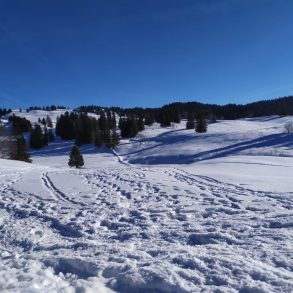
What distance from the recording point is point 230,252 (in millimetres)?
6953

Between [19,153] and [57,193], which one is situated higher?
[19,153]

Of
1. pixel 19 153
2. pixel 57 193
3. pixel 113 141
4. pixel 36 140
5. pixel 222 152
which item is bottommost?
pixel 222 152

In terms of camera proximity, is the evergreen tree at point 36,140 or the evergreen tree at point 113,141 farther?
the evergreen tree at point 36,140

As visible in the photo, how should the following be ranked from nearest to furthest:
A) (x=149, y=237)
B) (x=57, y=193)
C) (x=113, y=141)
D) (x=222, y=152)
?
1. (x=149, y=237)
2. (x=57, y=193)
3. (x=222, y=152)
4. (x=113, y=141)

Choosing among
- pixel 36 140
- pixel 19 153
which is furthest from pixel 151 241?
pixel 36 140

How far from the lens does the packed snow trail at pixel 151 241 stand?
230 inches

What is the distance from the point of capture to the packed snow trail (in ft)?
19.2

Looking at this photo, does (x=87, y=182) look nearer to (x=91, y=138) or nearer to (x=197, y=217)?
(x=197, y=217)

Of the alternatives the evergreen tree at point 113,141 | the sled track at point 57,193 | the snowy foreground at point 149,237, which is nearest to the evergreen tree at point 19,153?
the evergreen tree at point 113,141

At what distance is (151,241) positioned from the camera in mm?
8156

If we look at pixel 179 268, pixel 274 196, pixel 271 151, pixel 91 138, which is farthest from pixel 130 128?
pixel 179 268

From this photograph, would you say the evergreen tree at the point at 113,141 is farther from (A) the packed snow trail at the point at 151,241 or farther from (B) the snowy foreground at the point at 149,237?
(A) the packed snow trail at the point at 151,241

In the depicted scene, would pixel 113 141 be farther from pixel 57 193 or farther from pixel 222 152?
pixel 57 193

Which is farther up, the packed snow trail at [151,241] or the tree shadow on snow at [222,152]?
the packed snow trail at [151,241]
